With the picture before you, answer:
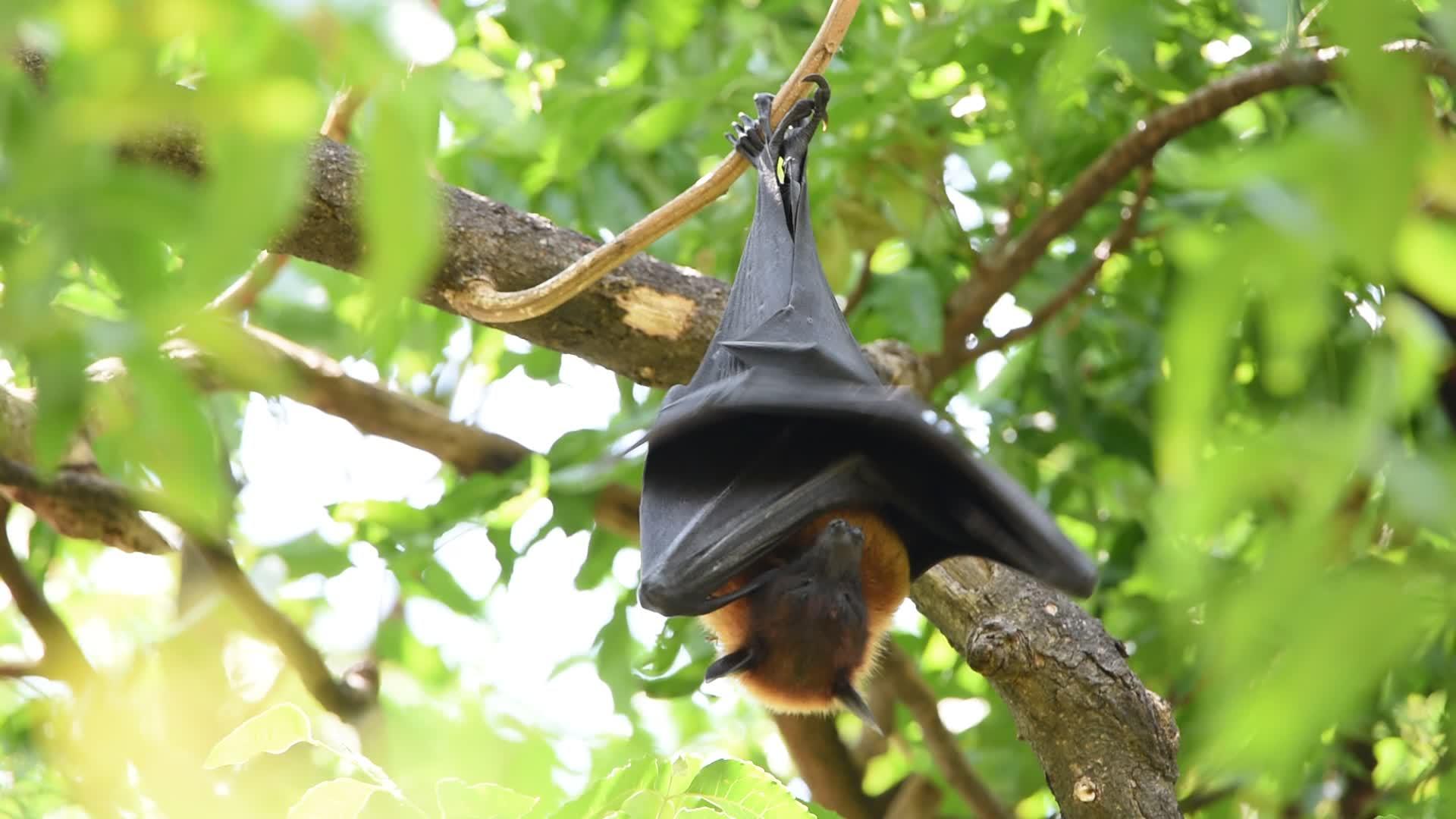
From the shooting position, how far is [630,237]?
14.5ft

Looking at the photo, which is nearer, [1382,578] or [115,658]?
[1382,578]

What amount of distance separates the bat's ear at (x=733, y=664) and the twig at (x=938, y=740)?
1176mm

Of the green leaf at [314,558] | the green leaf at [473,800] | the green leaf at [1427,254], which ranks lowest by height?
the green leaf at [314,558]

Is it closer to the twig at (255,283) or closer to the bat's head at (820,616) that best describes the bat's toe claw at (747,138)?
the bat's head at (820,616)

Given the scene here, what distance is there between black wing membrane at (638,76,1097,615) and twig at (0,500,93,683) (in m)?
3.17

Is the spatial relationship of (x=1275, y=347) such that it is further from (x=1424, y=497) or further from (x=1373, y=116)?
(x=1373, y=116)

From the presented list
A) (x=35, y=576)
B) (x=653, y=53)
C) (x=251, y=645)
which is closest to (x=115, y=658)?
(x=251, y=645)

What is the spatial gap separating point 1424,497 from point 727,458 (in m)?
3.35

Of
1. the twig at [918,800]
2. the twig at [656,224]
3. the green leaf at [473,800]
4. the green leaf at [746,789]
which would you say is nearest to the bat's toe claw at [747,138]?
the twig at [656,224]

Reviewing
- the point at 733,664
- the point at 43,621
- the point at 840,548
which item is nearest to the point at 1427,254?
the point at 840,548

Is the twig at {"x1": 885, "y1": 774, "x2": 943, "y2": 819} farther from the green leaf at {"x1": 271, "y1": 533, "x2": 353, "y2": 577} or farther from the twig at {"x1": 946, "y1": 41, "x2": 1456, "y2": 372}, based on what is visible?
the green leaf at {"x1": 271, "y1": 533, "x2": 353, "y2": 577}

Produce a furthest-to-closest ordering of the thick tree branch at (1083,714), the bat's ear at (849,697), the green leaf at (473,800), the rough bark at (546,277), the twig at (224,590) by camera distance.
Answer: the twig at (224,590), the bat's ear at (849,697), the rough bark at (546,277), the thick tree branch at (1083,714), the green leaf at (473,800)

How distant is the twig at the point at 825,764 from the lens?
6.75m

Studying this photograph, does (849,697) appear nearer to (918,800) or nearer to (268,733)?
(918,800)
